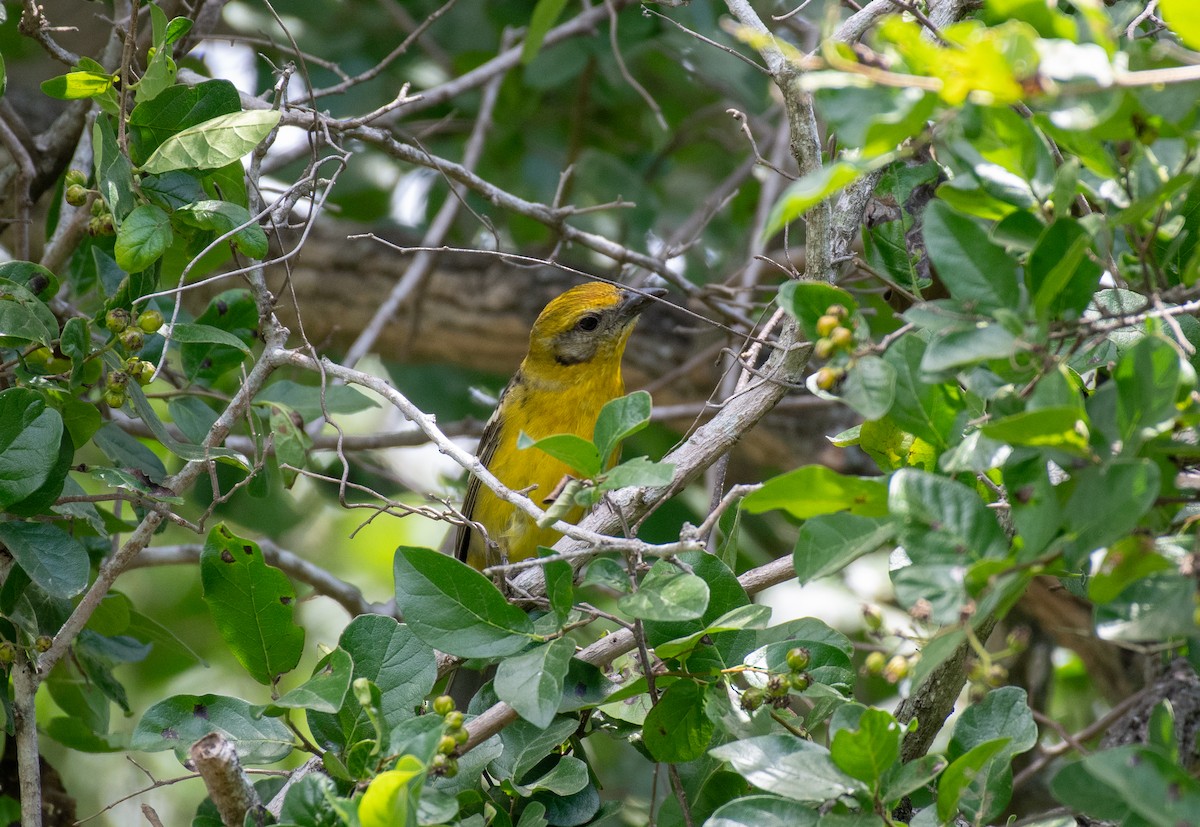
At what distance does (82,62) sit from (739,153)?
503 centimetres

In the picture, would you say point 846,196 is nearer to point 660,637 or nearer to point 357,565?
point 660,637

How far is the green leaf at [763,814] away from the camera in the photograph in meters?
2.25

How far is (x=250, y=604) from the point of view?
2.79 meters

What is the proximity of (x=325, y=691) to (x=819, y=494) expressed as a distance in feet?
3.92

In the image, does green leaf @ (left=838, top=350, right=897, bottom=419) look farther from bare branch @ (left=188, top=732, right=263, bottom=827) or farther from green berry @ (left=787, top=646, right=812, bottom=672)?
bare branch @ (left=188, top=732, right=263, bottom=827)

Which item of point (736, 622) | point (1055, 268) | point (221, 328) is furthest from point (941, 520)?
point (221, 328)

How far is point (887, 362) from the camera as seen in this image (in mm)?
2117

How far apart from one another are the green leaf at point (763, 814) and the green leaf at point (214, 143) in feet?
6.81

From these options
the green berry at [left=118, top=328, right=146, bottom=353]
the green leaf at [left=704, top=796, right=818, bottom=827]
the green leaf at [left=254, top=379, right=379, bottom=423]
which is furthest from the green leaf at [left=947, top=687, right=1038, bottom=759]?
the green berry at [left=118, top=328, right=146, bottom=353]

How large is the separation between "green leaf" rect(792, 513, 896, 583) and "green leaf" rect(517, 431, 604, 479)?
505mm

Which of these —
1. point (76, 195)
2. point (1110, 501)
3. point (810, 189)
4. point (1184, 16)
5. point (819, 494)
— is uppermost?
point (1184, 16)

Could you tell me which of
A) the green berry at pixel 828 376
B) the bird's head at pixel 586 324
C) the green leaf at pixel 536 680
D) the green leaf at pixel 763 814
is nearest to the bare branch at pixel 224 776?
the green leaf at pixel 536 680

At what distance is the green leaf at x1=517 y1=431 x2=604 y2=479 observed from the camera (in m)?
2.35

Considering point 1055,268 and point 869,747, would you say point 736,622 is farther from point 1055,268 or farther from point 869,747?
point 1055,268
